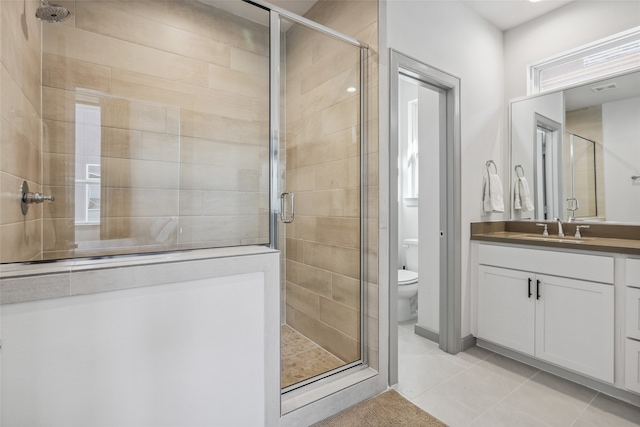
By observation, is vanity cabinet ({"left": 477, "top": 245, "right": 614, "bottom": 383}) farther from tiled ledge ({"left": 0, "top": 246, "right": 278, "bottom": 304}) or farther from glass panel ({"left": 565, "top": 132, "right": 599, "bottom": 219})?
tiled ledge ({"left": 0, "top": 246, "right": 278, "bottom": 304})

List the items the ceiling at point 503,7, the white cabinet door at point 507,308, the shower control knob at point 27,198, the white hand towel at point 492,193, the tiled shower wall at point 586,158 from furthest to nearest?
the white hand towel at point 492,193 → the ceiling at point 503,7 → the tiled shower wall at point 586,158 → the white cabinet door at point 507,308 → the shower control knob at point 27,198

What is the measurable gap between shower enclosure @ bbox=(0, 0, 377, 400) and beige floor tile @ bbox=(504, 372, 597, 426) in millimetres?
958

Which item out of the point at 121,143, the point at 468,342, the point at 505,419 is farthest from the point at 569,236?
the point at 121,143

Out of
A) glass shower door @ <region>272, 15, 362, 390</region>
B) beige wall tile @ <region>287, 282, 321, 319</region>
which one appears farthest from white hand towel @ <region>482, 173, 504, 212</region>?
beige wall tile @ <region>287, 282, 321, 319</region>

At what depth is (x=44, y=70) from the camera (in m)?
1.57

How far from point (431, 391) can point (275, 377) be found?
1063mm

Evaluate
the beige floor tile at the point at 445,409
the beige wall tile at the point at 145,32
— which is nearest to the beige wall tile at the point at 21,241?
the beige wall tile at the point at 145,32

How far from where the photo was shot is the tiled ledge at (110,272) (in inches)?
35.4

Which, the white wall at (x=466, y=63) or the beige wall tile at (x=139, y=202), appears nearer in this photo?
the beige wall tile at (x=139, y=202)

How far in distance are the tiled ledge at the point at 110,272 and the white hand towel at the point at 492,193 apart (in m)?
2.02

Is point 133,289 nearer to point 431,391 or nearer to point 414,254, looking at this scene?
point 431,391

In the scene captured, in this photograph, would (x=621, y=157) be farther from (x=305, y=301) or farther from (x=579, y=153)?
(x=305, y=301)

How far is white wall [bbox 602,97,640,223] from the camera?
2.05 m

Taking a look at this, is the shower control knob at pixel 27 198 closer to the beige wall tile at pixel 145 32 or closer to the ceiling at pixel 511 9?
the beige wall tile at pixel 145 32
